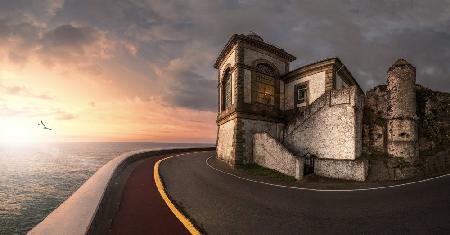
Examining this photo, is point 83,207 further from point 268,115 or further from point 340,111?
point 268,115

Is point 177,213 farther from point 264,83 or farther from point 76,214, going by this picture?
point 264,83

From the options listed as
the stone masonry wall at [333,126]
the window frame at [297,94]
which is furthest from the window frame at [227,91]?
the stone masonry wall at [333,126]

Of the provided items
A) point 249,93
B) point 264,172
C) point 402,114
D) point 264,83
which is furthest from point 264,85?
point 402,114

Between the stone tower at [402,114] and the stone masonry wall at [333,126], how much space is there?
1591 millimetres

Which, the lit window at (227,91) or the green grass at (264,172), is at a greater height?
the lit window at (227,91)

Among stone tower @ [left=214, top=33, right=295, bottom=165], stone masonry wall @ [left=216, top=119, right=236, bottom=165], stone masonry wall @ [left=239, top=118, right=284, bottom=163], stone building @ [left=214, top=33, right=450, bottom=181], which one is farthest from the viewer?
stone masonry wall @ [left=216, top=119, right=236, bottom=165]

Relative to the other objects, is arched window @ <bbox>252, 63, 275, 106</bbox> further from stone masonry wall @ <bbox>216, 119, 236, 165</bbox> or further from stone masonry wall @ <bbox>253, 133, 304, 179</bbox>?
stone masonry wall @ <bbox>253, 133, 304, 179</bbox>

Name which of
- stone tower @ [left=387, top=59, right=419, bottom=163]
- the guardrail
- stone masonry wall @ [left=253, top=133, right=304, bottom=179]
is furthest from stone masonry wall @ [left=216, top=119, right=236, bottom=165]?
the guardrail

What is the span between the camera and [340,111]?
1540 cm

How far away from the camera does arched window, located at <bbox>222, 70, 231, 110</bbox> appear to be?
2339 centimetres

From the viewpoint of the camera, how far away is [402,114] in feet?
47.0

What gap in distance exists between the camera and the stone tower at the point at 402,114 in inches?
555

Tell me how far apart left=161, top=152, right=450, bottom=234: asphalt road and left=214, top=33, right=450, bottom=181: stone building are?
14.6 ft

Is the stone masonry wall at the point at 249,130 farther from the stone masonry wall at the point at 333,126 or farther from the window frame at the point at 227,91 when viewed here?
the stone masonry wall at the point at 333,126
